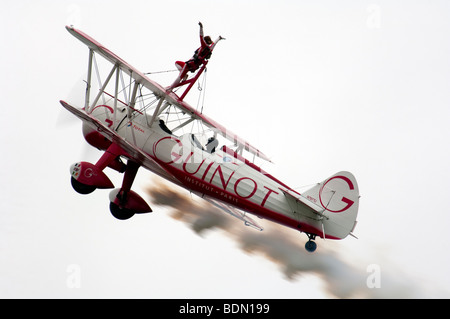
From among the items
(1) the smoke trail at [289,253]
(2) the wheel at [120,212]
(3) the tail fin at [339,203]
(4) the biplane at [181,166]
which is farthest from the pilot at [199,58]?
(1) the smoke trail at [289,253]

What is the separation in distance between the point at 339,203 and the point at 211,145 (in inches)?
130

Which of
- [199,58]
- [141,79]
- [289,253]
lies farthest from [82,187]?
[289,253]

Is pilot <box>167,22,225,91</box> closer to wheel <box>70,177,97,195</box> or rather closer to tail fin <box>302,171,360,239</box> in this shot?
wheel <box>70,177,97,195</box>

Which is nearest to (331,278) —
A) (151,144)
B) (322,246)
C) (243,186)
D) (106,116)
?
(322,246)

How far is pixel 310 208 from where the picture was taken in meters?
12.8

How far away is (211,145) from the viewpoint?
13688 millimetres

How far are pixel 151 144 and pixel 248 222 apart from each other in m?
3.04

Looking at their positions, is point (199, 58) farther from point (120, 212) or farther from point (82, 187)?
point (120, 212)

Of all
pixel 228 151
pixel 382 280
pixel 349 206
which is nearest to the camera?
pixel 349 206

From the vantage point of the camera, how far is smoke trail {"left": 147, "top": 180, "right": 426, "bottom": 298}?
1411 centimetres

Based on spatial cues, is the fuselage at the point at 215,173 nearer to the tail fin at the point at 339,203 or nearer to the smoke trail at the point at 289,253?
the tail fin at the point at 339,203

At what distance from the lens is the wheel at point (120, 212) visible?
14.3 meters

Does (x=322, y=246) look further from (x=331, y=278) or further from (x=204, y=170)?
(x=204, y=170)

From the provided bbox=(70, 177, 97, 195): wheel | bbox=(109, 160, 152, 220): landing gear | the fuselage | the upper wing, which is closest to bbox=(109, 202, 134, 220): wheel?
bbox=(109, 160, 152, 220): landing gear
